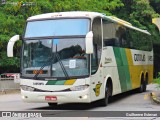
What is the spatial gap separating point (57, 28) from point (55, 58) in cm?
127

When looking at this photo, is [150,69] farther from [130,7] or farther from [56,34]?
[130,7]

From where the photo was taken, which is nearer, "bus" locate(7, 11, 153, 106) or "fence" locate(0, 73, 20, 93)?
"bus" locate(7, 11, 153, 106)

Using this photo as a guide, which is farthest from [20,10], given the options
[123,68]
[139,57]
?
[123,68]

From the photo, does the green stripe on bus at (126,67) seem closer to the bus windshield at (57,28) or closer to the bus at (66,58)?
the bus at (66,58)

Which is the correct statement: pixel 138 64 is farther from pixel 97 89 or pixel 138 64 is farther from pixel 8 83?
pixel 8 83

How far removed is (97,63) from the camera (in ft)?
52.5

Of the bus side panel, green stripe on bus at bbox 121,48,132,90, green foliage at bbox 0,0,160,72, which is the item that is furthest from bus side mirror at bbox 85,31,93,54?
green foliage at bbox 0,0,160,72

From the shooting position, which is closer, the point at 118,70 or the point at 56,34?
the point at 56,34

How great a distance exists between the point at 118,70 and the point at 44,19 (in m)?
4.72

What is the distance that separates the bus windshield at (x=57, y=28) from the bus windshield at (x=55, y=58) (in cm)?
27

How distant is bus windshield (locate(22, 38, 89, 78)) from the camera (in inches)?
595

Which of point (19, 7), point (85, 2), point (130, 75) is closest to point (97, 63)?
point (130, 75)

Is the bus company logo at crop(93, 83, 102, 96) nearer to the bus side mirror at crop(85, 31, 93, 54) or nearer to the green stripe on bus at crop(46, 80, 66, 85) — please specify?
the green stripe on bus at crop(46, 80, 66, 85)

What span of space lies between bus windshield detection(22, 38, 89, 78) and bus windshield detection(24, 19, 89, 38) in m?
0.27
